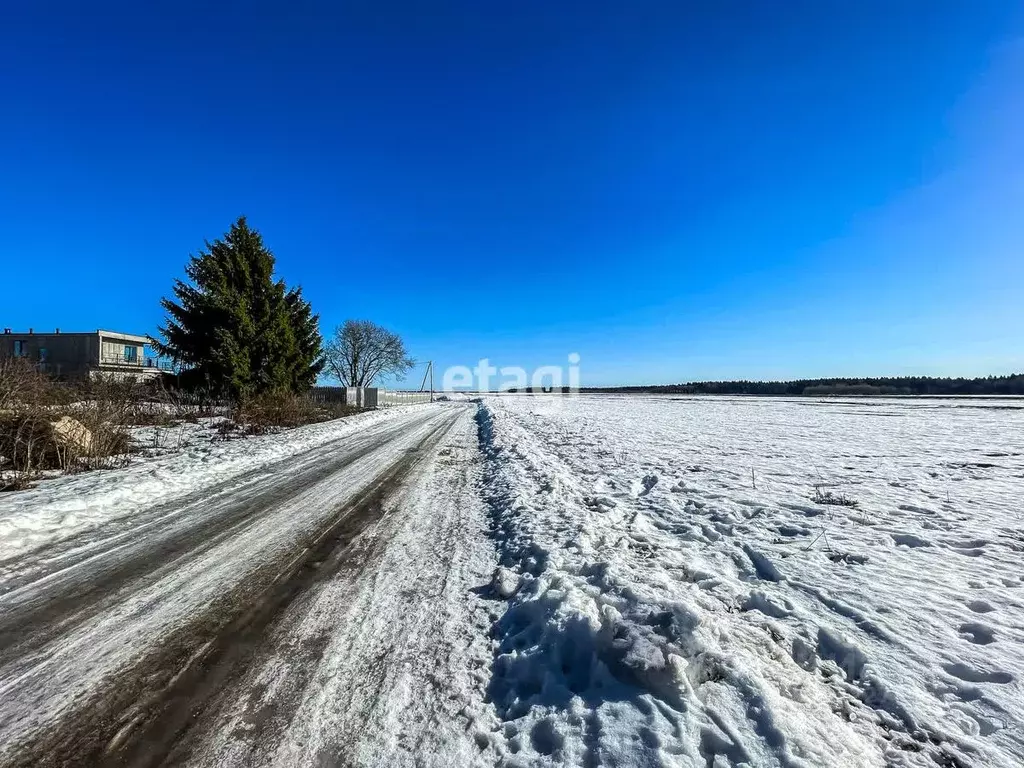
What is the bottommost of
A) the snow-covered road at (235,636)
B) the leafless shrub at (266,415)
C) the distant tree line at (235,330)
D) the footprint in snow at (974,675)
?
the snow-covered road at (235,636)

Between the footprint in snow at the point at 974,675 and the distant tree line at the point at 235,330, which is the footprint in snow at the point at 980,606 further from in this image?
the distant tree line at the point at 235,330

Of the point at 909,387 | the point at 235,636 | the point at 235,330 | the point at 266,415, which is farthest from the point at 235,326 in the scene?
the point at 909,387

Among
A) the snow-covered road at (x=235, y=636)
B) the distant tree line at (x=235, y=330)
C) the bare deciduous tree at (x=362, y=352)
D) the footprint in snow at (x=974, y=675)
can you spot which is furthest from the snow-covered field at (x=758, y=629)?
the bare deciduous tree at (x=362, y=352)

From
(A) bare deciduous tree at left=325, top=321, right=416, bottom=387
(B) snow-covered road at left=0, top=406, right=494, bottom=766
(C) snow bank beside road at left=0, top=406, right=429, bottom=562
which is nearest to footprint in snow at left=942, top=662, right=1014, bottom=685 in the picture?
(B) snow-covered road at left=0, top=406, right=494, bottom=766

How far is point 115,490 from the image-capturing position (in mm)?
6523

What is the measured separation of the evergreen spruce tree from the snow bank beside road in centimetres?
990

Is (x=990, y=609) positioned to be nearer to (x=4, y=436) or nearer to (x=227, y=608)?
(x=227, y=608)

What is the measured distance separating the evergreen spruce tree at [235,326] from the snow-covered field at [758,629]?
19.0 meters

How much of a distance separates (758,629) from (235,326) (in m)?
23.6

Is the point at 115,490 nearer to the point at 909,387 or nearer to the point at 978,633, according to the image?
the point at 978,633

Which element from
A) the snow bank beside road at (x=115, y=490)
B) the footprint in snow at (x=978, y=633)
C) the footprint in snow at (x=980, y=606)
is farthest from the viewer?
the snow bank beside road at (x=115, y=490)

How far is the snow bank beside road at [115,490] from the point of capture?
5.03 metres

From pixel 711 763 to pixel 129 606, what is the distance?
13.4 ft

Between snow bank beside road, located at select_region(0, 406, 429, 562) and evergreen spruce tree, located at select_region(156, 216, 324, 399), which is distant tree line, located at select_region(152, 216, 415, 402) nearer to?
evergreen spruce tree, located at select_region(156, 216, 324, 399)
